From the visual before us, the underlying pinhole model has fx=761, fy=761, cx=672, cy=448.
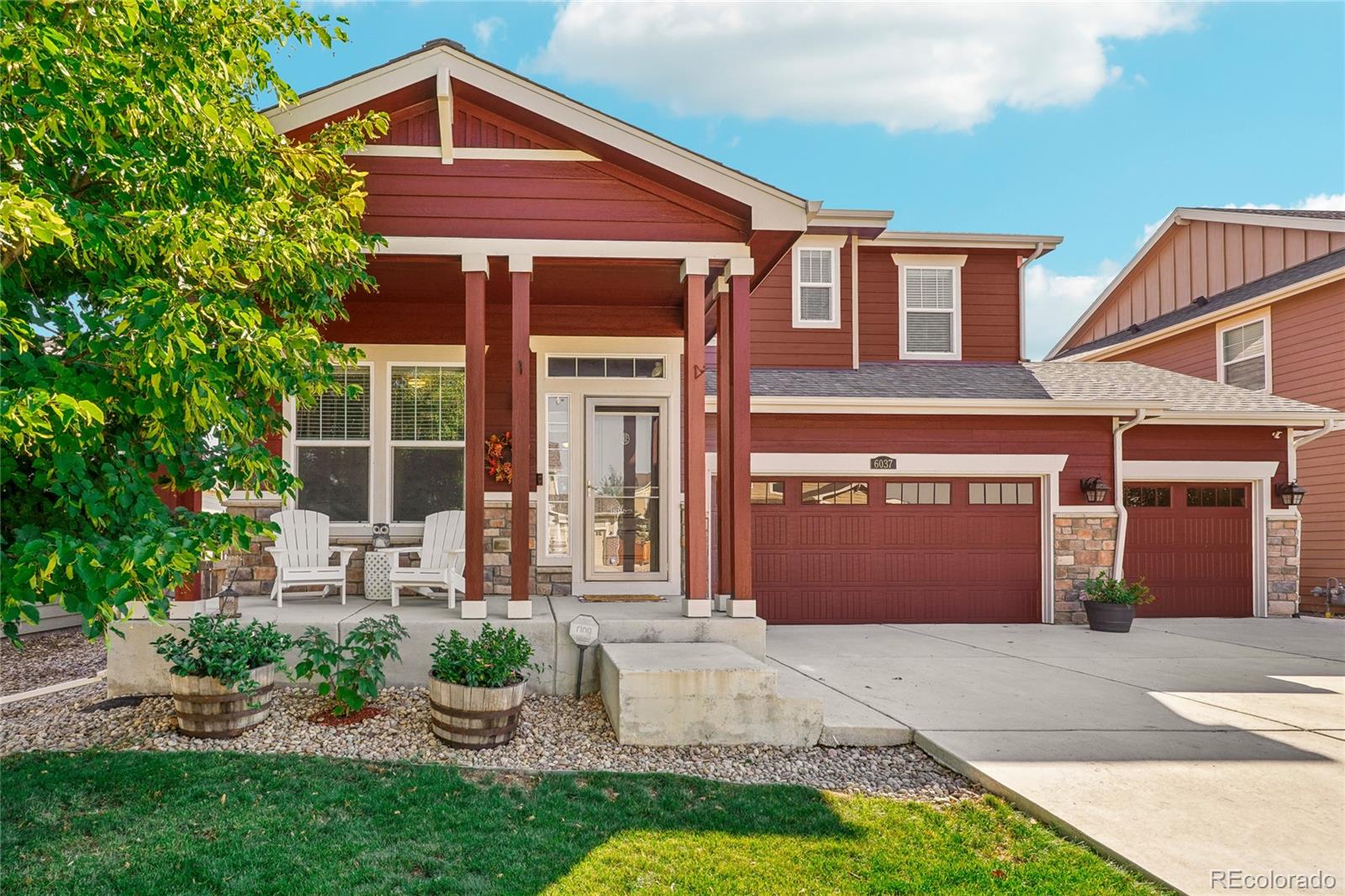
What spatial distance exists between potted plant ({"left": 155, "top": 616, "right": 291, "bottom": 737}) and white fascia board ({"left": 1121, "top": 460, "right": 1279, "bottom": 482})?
853 cm

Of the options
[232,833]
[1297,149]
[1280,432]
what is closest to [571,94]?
[232,833]

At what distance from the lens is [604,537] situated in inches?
280

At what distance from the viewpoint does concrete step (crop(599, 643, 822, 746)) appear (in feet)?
13.4

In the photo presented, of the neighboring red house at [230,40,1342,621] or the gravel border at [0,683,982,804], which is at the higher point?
the neighboring red house at [230,40,1342,621]

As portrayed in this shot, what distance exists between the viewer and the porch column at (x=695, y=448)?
17.4 feet

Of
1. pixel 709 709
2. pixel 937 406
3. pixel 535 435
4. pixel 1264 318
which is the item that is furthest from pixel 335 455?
pixel 1264 318

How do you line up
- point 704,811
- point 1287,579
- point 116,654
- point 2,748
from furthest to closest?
point 1287,579, point 116,654, point 2,748, point 704,811

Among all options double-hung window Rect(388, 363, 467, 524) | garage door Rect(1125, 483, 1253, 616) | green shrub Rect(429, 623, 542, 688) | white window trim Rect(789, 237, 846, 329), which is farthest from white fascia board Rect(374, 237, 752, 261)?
garage door Rect(1125, 483, 1253, 616)

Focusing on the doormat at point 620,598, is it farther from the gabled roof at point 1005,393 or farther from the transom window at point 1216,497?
the transom window at point 1216,497

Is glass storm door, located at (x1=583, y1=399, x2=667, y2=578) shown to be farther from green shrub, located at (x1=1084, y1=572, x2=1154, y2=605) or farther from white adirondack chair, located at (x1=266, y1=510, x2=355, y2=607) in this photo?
green shrub, located at (x1=1084, y1=572, x2=1154, y2=605)

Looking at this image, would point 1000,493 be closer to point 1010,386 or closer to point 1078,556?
point 1078,556

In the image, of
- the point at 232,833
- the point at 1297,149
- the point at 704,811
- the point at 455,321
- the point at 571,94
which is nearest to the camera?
the point at 232,833

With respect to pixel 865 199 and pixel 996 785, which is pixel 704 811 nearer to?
pixel 996 785

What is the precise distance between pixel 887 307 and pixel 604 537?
516cm
